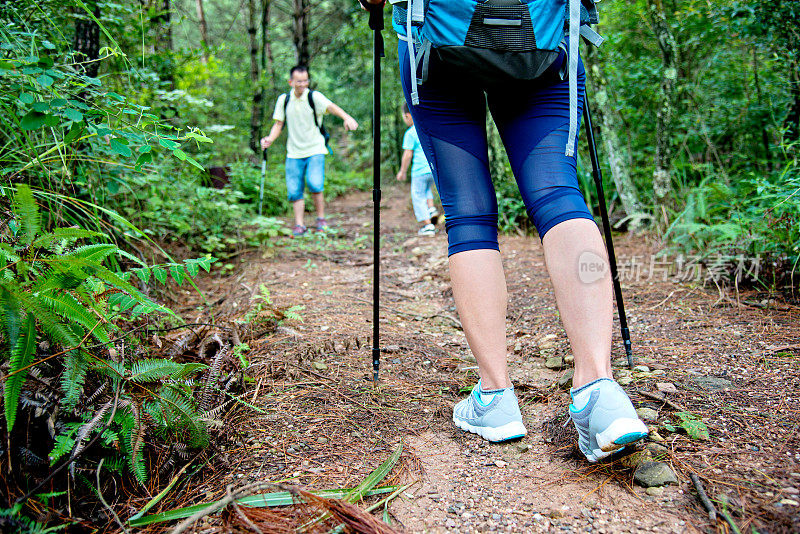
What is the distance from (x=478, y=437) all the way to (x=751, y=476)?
2.63 feet

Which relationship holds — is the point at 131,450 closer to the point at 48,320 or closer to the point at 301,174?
the point at 48,320

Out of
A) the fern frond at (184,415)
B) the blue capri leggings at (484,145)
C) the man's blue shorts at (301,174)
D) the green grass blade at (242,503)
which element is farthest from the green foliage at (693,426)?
the man's blue shorts at (301,174)

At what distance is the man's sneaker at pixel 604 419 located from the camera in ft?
4.55

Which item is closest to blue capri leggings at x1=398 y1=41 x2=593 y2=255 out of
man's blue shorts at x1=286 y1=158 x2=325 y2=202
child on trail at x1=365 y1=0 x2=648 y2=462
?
child on trail at x1=365 y1=0 x2=648 y2=462

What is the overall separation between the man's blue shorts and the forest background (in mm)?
926

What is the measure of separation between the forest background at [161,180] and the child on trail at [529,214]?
33.3 inches

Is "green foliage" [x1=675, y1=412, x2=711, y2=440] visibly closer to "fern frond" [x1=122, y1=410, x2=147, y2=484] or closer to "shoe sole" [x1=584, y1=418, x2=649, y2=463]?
"shoe sole" [x1=584, y1=418, x2=649, y2=463]

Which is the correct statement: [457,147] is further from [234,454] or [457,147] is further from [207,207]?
[207,207]

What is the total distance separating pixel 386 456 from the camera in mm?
1667

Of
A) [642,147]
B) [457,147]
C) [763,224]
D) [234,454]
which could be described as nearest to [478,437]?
[234,454]

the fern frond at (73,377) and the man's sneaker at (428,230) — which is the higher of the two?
the fern frond at (73,377)

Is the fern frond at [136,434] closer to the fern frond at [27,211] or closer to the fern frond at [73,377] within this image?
the fern frond at [73,377]

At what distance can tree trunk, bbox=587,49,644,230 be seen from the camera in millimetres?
4832

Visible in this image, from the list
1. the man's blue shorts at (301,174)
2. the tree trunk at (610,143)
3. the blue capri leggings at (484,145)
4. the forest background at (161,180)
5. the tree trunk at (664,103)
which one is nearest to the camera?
the forest background at (161,180)
